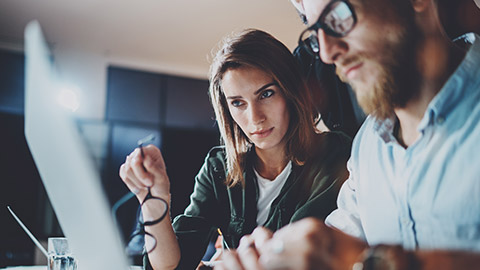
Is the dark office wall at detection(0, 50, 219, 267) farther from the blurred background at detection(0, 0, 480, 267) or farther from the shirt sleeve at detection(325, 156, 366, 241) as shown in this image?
the shirt sleeve at detection(325, 156, 366, 241)

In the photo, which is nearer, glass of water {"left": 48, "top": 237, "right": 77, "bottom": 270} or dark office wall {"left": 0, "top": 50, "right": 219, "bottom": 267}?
glass of water {"left": 48, "top": 237, "right": 77, "bottom": 270}

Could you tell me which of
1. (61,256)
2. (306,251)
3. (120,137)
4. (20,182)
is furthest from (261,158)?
(120,137)

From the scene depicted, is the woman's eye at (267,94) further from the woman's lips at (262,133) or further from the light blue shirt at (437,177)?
the light blue shirt at (437,177)

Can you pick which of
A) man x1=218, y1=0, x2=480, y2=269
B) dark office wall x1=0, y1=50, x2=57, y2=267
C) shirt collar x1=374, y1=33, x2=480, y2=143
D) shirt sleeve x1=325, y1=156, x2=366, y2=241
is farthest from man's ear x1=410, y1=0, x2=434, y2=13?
dark office wall x1=0, y1=50, x2=57, y2=267

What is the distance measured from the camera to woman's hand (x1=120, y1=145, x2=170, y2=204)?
3.49 ft

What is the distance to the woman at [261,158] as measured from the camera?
4.58ft

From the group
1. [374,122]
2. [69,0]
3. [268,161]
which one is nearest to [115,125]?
[69,0]

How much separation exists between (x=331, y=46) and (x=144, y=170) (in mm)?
515

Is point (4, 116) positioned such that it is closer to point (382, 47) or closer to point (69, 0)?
point (69, 0)

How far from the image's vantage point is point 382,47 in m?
0.82

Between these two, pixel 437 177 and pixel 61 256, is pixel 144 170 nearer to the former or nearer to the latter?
pixel 61 256

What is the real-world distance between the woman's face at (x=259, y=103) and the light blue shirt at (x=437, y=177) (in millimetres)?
516

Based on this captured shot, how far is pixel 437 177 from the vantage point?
2.61 feet

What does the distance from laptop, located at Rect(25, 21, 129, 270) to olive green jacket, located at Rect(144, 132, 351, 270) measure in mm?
629
